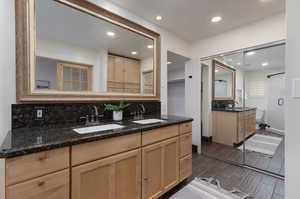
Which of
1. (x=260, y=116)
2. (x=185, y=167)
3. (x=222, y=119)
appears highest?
(x=260, y=116)

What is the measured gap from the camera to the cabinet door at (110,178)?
1.03m

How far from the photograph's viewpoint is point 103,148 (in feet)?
3.73

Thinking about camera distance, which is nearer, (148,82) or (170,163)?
(170,163)

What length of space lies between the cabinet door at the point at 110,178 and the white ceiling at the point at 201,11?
6.55 feet

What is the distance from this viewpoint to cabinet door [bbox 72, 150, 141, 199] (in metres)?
1.03

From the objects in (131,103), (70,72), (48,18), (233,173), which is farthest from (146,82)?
(233,173)

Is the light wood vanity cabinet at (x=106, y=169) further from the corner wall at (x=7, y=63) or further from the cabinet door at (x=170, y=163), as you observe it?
the corner wall at (x=7, y=63)

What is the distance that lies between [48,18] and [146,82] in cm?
148

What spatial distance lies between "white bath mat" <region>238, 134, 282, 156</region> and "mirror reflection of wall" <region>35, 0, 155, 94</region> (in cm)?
250

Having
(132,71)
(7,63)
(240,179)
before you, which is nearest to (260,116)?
(240,179)

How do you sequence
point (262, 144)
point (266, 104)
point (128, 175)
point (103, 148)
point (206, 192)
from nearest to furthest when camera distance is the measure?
point (103, 148), point (128, 175), point (206, 192), point (266, 104), point (262, 144)

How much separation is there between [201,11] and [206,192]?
2582 mm

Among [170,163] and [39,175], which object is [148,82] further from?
[39,175]

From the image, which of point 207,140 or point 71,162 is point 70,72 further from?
point 207,140
